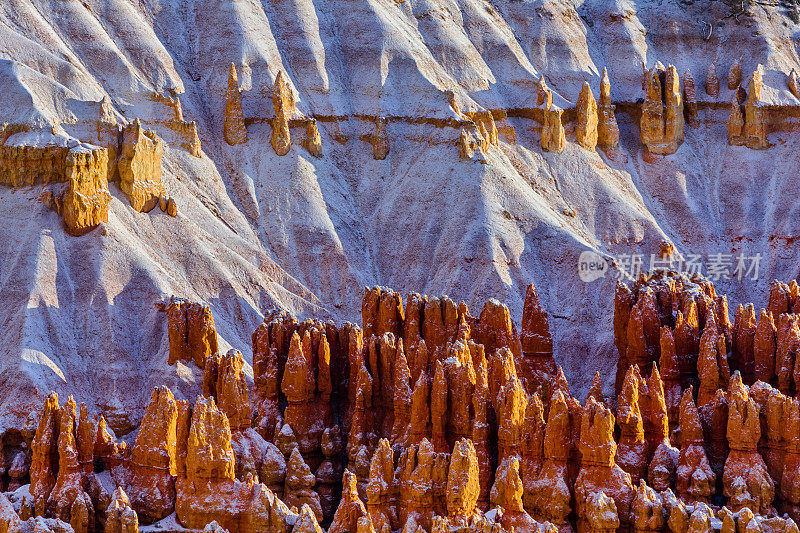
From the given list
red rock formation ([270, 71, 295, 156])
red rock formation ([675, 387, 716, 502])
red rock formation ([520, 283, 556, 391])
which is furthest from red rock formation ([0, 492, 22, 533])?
red rock formation ([270, 71, 295, 156])

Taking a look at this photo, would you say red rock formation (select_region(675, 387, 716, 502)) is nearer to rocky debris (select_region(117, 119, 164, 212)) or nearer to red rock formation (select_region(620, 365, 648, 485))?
red rock formation (select_region(620, 365, 648, 485))

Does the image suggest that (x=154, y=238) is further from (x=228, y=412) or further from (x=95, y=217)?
(x=228, y=412)

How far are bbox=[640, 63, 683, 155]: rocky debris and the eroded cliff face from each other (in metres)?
43.5

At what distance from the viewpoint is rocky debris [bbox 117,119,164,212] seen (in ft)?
328

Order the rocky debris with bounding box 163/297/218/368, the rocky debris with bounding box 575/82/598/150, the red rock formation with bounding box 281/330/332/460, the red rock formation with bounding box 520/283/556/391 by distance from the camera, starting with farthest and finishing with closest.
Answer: the rocky debris with bounding box 575/82/598/150 < the red rock formation with bounding box 520/283/556/391 < the rocky debris with bounding box 163/297/218/368 < the red rock formation with bounding box 281/330/332/460

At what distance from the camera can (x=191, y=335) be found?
3425 inches

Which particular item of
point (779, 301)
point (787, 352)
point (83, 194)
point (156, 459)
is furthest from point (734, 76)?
point (156, 459)

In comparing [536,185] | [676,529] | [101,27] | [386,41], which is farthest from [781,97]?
[676,529]

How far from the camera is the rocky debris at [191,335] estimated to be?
86625 millimetres

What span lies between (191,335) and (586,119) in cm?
5212

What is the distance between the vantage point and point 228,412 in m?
73.0

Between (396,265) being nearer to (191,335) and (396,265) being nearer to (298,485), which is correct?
(191,335)

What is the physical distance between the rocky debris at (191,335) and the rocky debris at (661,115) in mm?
56627

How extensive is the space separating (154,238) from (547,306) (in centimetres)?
3015
